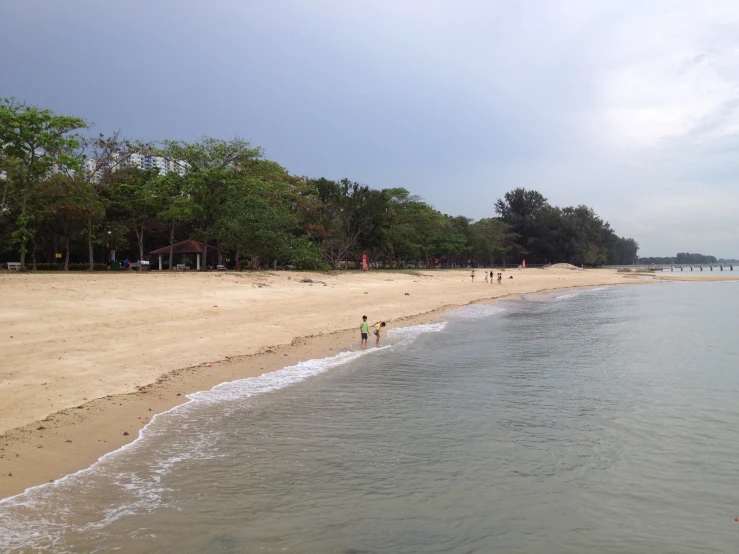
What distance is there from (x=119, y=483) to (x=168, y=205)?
140ft

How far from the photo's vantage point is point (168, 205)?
152ft

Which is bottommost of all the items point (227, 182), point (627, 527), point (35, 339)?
point (627, 527)

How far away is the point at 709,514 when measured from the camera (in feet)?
20.9

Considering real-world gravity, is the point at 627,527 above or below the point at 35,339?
below

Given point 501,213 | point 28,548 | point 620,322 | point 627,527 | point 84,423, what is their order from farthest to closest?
point 501,213
point 620,322
point 84,423
point 627,527
point 28,548

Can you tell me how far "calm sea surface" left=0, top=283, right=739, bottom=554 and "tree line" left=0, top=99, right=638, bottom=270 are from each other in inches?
1179

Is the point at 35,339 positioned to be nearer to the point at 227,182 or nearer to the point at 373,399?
the point at 373,399

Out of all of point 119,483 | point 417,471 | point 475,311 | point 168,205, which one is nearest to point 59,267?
point 168,205

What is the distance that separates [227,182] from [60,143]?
1303 cm

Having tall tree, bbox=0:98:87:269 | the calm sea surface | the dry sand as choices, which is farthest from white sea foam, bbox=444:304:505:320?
tall tree, bbox=0:98:87:269

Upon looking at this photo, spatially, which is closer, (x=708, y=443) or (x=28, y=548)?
(x=28, y=548)

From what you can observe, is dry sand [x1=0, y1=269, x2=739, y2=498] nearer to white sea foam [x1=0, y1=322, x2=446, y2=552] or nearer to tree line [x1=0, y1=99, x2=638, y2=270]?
white sea foam [x1=0, y1=322, x2=446, y2=552]

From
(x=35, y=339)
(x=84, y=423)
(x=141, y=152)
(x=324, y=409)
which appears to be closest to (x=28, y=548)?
(x=84, y=423)

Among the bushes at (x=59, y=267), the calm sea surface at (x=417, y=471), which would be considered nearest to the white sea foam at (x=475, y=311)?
the calm sea surface at (x=417, y=471)
